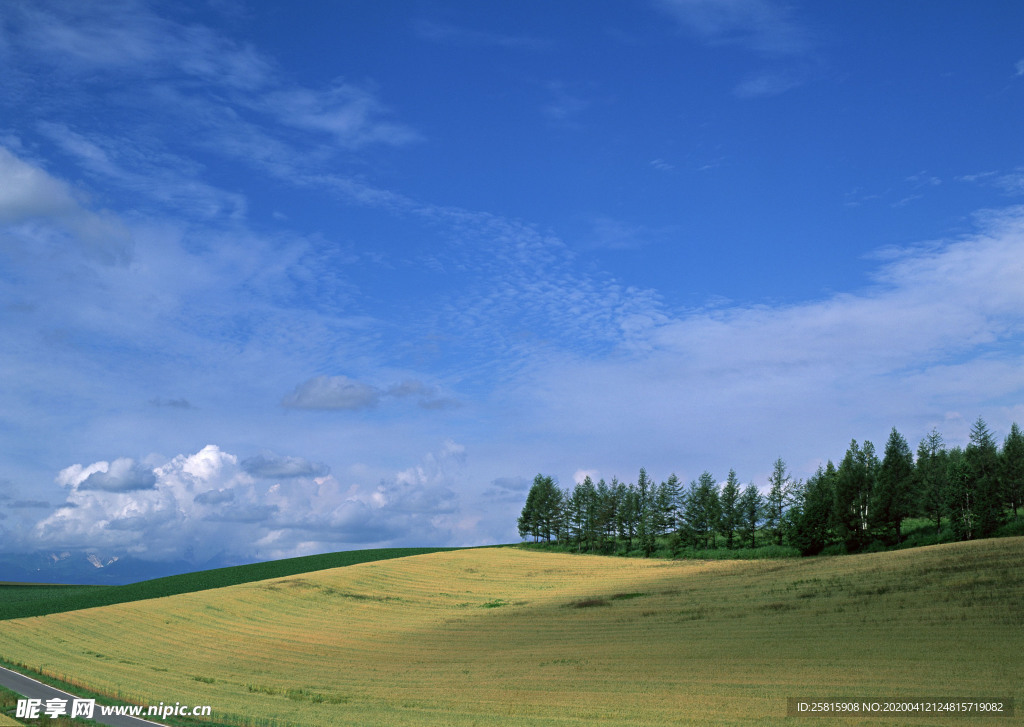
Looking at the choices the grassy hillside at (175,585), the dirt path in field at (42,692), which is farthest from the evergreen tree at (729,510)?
the dirt path in field at (42,692)

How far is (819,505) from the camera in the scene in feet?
306

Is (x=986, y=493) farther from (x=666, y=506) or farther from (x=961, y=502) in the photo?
(x=666, y=506)

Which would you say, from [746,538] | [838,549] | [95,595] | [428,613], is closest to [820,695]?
[428,613]

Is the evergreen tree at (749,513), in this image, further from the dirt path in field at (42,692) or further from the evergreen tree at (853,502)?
the dirt path in field at (42,692)

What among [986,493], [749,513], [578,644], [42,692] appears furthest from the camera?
[749,513]

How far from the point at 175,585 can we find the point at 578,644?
71.0 metres

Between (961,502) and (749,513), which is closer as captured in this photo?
(961,502)

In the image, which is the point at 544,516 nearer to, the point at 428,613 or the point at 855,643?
the point at 428,613

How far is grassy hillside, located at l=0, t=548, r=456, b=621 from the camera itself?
8650 centimetres

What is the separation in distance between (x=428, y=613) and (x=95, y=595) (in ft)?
185

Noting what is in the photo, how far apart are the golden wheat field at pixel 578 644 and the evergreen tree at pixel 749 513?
27812 mm

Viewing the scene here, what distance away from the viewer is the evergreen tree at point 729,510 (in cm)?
11156

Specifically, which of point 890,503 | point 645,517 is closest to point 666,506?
point 645,517

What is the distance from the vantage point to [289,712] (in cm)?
3209
